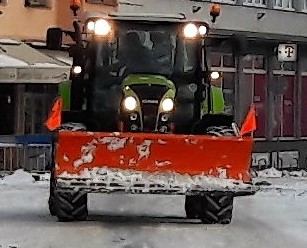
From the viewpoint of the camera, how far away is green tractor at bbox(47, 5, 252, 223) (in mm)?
11992

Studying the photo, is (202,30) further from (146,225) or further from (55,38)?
(146,225)

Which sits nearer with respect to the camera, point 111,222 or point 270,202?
point 111,222

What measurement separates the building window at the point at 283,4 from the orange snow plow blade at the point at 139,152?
1917 cm

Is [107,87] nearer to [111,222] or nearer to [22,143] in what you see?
[111,222]

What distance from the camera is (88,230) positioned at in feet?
35.7

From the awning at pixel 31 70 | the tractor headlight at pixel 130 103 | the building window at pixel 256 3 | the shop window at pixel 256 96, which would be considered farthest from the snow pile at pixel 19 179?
the building window at pixel 256 3

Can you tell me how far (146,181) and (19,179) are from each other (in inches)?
362

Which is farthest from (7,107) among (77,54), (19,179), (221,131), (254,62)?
(221,131)

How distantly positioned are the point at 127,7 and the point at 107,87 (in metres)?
13.2

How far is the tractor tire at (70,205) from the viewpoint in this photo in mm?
11781

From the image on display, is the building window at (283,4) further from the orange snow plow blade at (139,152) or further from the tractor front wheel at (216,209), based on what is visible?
the orange snow plow blade at (139,152)

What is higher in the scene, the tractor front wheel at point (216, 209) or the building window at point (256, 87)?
the building window at point (256, 87)

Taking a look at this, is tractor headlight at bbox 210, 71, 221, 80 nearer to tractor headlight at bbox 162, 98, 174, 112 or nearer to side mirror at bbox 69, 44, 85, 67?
tractor headlight at bbox 162, 98, 174, 112

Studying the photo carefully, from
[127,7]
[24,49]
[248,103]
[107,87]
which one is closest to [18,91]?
[24,49]
